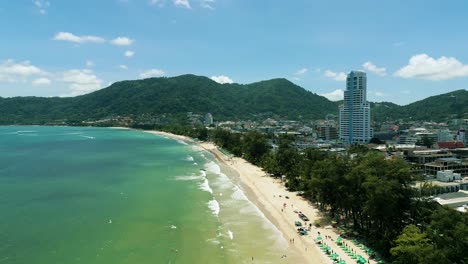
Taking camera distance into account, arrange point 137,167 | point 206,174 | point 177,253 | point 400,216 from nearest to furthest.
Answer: point 400,216, point 177,253, point 206,174, point 137,167

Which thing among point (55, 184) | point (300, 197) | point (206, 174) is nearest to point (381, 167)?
point (300, 197)

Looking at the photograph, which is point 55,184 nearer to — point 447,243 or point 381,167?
point 381,167

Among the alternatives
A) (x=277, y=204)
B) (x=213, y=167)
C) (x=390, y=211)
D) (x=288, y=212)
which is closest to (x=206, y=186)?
(x=277, y=204)

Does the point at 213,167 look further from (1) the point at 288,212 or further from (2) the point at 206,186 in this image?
(1) the point at 288,212

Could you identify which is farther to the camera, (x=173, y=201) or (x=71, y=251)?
(x=173, y=201)

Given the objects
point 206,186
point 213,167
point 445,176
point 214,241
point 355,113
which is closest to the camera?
point 214,241

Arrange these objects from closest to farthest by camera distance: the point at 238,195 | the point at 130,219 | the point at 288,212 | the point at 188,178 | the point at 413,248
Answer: the point at 413,248 → the point at 130,219 → the point at 288,212 → the point at 238,195 → the point at 188,178
